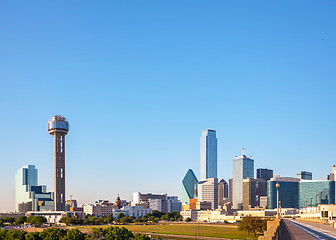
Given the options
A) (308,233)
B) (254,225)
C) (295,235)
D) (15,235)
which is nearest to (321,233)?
(308,233)

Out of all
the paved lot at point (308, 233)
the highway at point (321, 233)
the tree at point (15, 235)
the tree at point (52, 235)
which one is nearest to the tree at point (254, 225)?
the tree at point (52, 235)

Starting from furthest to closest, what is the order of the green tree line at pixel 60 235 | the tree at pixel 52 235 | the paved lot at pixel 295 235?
the tree at pixel 52 235
the green tree line at pixel 60 235
the paved lot at pixel 295 235

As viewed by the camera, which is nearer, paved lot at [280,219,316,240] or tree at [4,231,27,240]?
paved lot at [280,219,316,240]

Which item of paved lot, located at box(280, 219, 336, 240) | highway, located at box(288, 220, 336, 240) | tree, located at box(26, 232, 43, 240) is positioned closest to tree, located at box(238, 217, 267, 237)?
tree, located at box(26, 232, 43, 240)

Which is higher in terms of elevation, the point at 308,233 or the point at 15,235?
the point at 308,233

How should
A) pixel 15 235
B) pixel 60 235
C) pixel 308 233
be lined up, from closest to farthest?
pixel 308 233
pixel 60 235
pixel 15 235

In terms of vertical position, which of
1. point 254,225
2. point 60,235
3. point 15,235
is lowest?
point 254,225

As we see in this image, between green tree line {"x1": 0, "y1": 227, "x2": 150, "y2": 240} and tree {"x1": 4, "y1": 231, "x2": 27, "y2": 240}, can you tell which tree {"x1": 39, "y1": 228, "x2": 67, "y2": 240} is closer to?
green tree line {"x1": 0, "y1": 227, "x2": 150, "y2": 240}

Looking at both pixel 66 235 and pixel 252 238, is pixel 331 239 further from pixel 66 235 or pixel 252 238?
pixel 252 238

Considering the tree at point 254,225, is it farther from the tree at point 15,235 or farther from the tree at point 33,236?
the tree at point 15,235

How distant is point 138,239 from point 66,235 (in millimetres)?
22507

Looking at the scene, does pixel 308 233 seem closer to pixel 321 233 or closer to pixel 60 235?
pixel 321 233

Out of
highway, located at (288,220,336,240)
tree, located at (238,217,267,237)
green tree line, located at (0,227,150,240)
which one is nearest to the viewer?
highway, located at (288,220,336,240)

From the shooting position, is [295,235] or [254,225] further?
[254,225]
